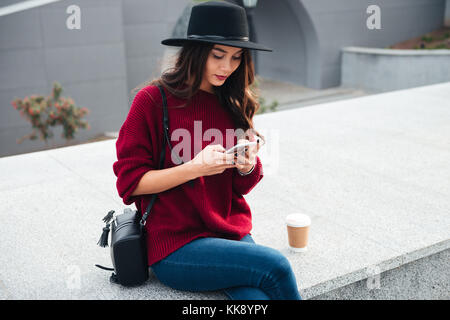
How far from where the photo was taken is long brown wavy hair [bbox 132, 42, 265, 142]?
2.36m

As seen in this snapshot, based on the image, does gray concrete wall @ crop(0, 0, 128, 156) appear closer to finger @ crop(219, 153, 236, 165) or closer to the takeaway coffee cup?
the takeaway coffee cup

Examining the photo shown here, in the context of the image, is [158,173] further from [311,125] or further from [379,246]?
[311,125]

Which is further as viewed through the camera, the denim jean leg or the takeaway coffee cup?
the takeaway coffee cup

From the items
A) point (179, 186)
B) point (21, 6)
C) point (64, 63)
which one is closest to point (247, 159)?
point (179, 186)

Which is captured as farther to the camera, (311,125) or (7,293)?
(311,125)

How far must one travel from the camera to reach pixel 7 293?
259 cm

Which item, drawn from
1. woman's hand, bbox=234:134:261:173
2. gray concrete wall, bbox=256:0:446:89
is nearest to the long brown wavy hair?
woman's hand, bbox=234:134:261:173

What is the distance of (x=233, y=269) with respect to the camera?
7.13ft

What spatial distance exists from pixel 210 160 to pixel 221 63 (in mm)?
481

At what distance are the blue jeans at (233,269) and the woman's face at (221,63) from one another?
2.48 ft

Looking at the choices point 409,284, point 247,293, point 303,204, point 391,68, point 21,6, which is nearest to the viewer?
point 247,293

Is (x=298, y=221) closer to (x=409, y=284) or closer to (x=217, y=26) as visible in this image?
(x=409, y=284)
